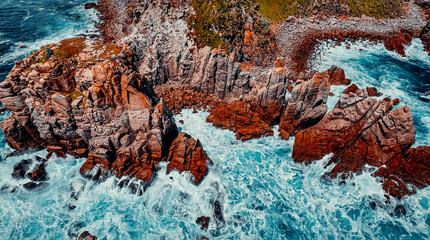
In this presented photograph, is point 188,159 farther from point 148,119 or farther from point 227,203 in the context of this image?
point 227,203

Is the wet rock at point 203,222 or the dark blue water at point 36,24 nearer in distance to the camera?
the wet rock at point 203,222

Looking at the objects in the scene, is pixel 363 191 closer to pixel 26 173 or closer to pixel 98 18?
pixel 26 173

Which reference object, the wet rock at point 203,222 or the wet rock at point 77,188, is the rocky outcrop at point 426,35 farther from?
the wet rock at point 77,188

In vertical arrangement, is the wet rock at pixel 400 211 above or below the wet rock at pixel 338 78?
below

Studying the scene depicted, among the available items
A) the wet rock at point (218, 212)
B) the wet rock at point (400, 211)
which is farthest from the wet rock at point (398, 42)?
the wet rock at point (218, 212)

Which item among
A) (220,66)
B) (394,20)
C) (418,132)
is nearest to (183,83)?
(220,66)

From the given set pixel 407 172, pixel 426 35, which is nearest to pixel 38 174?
pixel 407 172
